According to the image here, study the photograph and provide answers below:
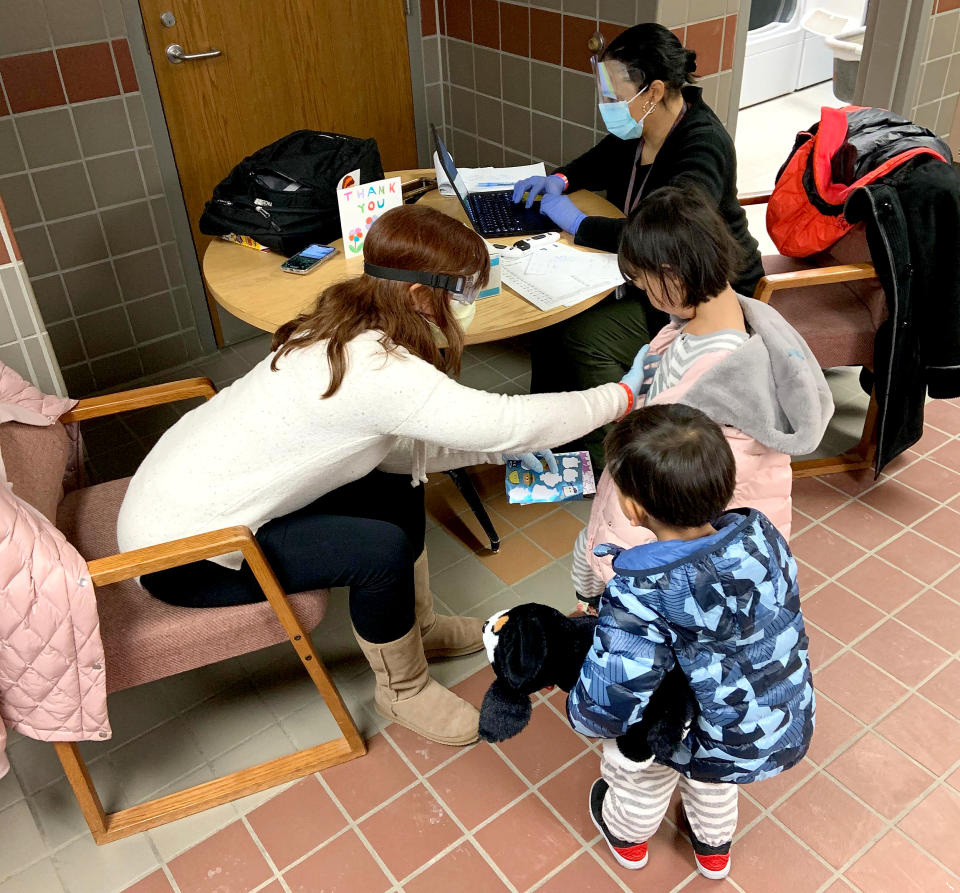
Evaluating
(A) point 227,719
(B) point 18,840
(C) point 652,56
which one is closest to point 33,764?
(B) point 18,840

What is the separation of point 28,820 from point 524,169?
2195mm

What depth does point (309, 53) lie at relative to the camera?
3.32 m

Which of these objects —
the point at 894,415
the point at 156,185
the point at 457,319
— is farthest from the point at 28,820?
the point at 894,415

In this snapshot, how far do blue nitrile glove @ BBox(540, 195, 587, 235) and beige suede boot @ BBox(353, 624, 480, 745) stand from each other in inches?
45.9

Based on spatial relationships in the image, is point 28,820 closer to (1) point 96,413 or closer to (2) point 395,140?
(1) point 96,413

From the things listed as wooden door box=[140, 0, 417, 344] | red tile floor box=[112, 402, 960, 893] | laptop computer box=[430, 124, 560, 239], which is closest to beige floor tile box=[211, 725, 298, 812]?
red tile floor box=[112, 402, 960, 893]

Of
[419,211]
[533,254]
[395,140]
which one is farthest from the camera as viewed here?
[395,140]

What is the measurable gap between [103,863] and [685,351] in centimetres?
153

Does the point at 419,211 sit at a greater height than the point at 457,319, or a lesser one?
greater

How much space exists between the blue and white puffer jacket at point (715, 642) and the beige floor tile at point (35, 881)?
3.67ft

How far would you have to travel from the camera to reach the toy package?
2309 mm

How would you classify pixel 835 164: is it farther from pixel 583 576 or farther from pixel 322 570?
pixel 322 570

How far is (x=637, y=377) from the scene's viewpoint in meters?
1.90

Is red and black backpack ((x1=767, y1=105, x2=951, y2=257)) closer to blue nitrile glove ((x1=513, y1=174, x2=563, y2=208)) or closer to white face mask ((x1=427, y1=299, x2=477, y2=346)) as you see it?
blue nitrile glove ((x1=513, y1=174, x2=563, y2=208))
